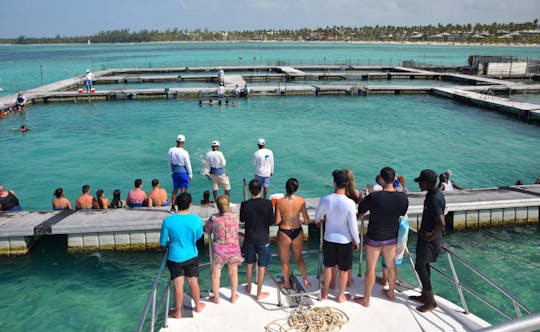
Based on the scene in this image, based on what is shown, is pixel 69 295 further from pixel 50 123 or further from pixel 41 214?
pixel 50 123

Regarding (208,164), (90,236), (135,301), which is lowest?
(135,301)

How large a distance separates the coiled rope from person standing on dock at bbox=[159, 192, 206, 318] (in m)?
1.40

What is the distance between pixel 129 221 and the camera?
35.9ft

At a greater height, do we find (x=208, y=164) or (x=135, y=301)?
(x=208, y=164)

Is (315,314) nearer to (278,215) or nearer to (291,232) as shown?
(291,232)

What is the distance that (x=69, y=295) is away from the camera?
30.6ft

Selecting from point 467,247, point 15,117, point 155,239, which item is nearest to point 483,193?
point 467,247

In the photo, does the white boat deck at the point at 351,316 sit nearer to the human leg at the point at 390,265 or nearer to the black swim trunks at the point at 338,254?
the human leg at the point at 390,265

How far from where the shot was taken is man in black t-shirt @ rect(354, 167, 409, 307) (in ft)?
19.4

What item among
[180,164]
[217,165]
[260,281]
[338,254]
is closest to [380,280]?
[338,254]

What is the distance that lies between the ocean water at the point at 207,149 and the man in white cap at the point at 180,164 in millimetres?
1999

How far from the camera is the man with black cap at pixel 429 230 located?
5926mm

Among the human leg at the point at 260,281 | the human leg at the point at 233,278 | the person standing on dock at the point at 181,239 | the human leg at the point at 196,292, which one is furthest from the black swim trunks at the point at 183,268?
the human leg at the point at 260,281

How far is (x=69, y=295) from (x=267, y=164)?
5.55 m
